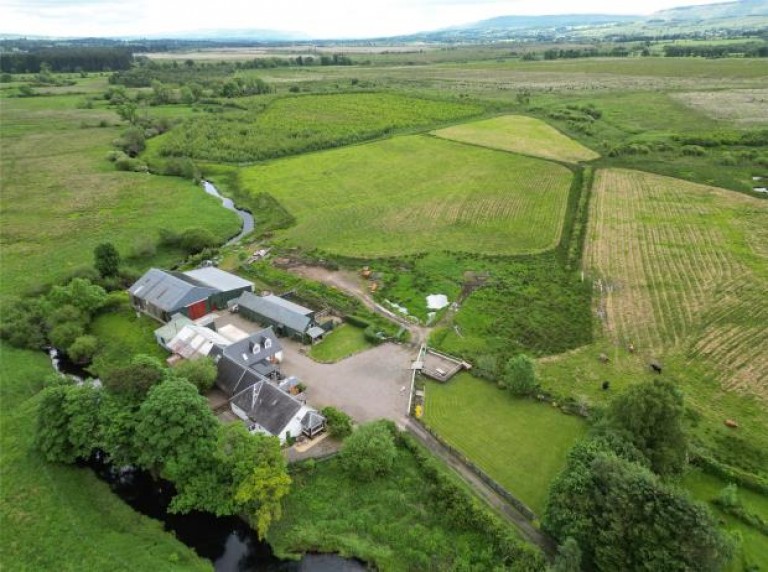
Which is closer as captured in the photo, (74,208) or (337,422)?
(337,422)

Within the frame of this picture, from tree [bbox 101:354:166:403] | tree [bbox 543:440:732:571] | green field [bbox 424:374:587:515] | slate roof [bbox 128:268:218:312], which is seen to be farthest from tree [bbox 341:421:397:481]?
slate roof [bbox 128:268:218:312]

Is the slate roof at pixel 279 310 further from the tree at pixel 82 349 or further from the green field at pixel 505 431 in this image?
the green field at pixel 505 431

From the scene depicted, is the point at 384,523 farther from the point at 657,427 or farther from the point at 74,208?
the point at 74,208

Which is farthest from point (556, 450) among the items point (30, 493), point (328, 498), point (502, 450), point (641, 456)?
point (30, 493)

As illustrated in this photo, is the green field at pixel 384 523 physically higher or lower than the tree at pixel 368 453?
lower

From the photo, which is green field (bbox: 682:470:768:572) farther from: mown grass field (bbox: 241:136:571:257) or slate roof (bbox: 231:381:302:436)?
mown grass field (bbox: 241:136:571:257)

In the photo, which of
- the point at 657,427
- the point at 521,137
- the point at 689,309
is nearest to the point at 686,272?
the point at 689,309

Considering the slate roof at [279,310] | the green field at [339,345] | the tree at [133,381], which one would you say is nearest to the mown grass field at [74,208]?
the slate roof at [279,310]
